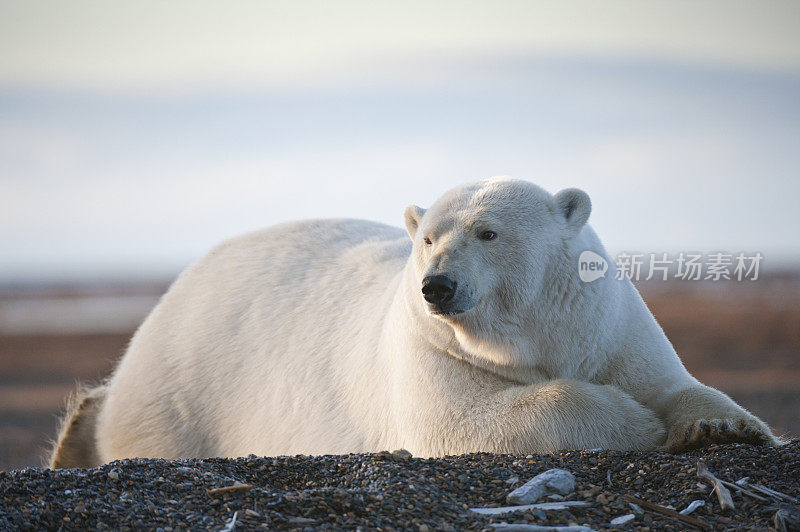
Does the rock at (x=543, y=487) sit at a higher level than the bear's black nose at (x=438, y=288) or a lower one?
lower

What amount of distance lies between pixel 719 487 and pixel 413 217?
2026 mm

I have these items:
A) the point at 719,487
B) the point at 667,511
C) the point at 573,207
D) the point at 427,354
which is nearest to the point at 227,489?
the point at 427,354

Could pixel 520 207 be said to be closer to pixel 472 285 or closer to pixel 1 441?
pixel 472 285

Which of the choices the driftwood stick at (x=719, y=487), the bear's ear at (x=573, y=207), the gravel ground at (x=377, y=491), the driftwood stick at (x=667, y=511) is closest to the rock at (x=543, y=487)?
the gravel ground at (x=377, y=491)

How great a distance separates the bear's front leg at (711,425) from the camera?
3.79 meters

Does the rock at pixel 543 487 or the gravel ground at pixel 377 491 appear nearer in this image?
the gravel ground at pixel 377 491

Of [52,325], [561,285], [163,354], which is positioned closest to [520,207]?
[561,285]

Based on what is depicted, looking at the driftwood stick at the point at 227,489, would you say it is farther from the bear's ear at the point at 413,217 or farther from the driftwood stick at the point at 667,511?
the bear's ear at the point at 413,217

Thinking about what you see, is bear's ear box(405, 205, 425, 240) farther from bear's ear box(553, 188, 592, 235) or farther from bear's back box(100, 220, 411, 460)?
bear's ear box(553, 188, 592, 235)

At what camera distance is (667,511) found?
3047mm

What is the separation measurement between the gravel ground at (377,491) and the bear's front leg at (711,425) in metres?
0.09

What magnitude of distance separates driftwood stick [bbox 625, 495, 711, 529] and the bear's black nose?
43.8 inches

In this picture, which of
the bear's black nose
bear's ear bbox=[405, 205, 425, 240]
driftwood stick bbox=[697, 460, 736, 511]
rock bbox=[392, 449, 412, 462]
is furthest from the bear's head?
driftwood stick bbox=[697, 460, 736, 511]

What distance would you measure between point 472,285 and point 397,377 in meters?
0.83
